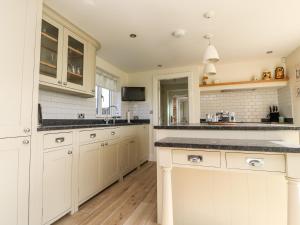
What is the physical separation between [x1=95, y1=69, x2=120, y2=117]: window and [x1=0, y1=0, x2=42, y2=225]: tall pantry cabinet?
2.08 m

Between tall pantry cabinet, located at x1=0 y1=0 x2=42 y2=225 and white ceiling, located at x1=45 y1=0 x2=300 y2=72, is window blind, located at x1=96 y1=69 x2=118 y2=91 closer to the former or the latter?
white ceiling, located at x1=45 y1=0 x2=300 y2=72

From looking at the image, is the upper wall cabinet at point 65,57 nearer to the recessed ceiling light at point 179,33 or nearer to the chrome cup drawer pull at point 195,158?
the recessed ceiling light at point 179,33

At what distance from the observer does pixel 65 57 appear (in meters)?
2.16

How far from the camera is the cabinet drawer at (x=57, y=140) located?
1.55 m

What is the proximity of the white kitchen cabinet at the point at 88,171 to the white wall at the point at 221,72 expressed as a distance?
2361 mm

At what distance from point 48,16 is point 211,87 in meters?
3.26

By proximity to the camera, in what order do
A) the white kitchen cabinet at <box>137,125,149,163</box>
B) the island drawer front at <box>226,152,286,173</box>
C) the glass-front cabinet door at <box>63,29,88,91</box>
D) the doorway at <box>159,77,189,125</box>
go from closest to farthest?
the island drawer front at <box>226,152,286,173</box>
the glass-front cabinet door at <box>63,29,88,91</box>
the white kitchen cabinet at <box>137,125,149,163</box>
the doorway at <box>159,77,189,125</box>

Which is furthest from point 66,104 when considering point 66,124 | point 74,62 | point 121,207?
point 121,207

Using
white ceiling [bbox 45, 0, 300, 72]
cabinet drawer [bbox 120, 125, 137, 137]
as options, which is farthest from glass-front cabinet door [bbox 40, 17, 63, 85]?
cabinet drawer [bbox 120, 125, 137, 137]

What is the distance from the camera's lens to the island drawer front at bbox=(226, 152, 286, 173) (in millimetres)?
970

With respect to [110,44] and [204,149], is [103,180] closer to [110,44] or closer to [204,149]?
[204,149]

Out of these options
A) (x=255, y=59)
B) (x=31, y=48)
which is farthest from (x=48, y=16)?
(x=255, y=59)

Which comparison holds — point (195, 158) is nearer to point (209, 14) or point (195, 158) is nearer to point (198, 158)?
point (198, 158)

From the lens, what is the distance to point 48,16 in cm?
193
